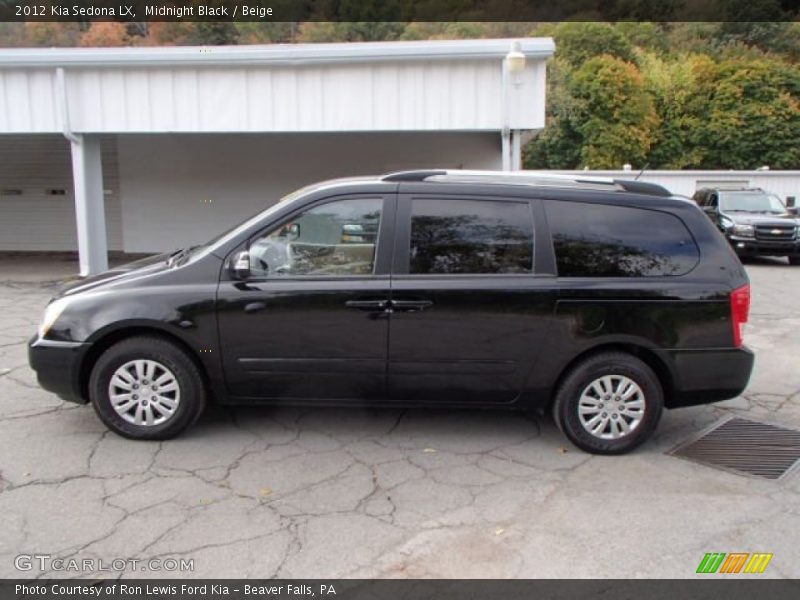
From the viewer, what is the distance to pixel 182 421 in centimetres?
428

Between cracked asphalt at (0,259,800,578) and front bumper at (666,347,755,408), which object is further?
front bumper at (666,347,755,408)

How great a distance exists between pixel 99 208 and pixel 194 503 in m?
8.99

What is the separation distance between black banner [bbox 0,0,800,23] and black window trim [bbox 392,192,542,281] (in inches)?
373

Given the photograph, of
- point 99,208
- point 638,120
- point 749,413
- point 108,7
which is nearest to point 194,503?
point 749,413

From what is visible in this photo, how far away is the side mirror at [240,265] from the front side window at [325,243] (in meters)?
0.03

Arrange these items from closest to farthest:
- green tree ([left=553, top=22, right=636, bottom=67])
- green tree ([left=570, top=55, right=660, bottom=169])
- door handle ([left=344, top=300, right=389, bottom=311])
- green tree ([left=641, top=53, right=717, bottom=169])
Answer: door handle ([left=344, top=300, right=389, bottom=311])
green tree ([left=570, top=55, right=660, bottom=169])
green tree ([left=641, top=53, right=717, bottom=169])
green tree ([left=553, top=22, right=636, bottom=67])

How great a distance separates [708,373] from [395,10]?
2872 centimetres

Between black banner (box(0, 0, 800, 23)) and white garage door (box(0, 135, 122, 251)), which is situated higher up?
black banner (box(0, 0, 800, 23))

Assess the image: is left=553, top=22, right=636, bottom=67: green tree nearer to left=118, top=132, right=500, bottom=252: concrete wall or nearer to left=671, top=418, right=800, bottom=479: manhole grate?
left=118, top=132, right=500, bottom=252: concrete wall

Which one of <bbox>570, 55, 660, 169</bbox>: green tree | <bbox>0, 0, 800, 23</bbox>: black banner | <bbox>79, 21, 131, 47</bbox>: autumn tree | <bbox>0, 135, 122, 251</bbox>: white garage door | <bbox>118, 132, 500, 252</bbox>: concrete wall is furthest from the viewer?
<bbox>570, 55, 660, 169</bbox>: green tree

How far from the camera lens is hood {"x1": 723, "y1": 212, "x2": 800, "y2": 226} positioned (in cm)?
1459
